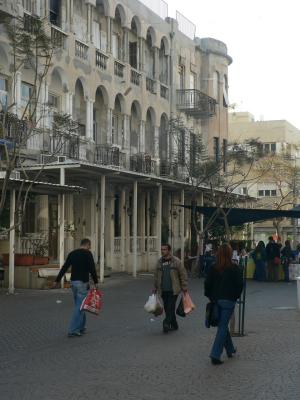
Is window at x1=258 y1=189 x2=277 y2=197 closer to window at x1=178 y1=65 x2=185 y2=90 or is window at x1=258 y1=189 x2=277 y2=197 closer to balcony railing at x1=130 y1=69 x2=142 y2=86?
window at x1=178 y1=65 x2=185 y2=90

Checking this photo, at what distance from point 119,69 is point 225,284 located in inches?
819

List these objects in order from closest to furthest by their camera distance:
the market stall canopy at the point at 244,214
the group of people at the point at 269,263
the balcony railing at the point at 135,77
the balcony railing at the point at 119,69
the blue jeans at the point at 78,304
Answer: the blue jeans at the point at 78,304
the market stall canopy at the point at 244,214
the group of people at the point at 269,263
the balcony railing at the point at 119,69
the balcony railing at the point at 135,77

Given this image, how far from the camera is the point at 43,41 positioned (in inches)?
549

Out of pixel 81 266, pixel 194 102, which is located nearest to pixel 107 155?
pixel 194 102

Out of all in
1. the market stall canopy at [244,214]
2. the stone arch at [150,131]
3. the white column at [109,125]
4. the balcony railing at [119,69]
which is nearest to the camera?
the market stall canopy at [244,214]

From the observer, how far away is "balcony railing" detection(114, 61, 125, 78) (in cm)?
2893

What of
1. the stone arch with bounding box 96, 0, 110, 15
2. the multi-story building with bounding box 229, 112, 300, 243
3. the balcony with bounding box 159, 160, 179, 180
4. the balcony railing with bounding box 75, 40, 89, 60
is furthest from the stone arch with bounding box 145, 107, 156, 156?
the multi-story building with bounding box 229, 112, 300, 243

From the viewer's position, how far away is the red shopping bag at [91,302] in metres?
12.0

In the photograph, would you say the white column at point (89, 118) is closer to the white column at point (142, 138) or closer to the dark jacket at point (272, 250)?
the white column at point (142, 138)

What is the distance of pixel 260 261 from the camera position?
2745 cm

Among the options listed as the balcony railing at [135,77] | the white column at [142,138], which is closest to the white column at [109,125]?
the balcony railing at [135,77]

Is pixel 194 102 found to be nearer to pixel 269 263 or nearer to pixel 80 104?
pixel 80 104

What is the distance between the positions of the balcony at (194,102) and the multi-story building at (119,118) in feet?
0.18

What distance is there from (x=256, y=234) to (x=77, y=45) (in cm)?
4276
